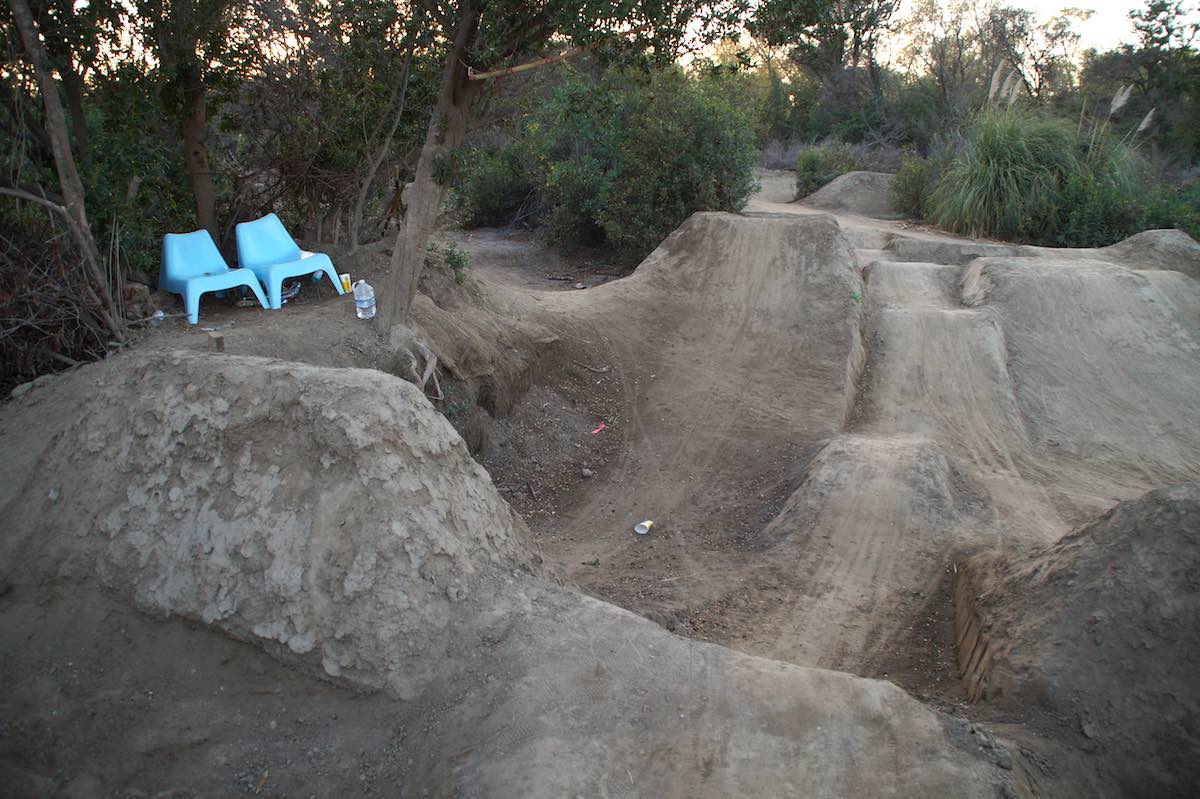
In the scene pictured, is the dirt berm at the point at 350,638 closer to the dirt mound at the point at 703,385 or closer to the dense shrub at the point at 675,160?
the dirt mound at the point at 703,385

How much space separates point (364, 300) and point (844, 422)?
4827 mm

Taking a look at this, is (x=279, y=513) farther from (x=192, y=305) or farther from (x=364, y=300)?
(x=192, y=305)

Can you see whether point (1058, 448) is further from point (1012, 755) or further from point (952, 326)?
point (1012, 755)

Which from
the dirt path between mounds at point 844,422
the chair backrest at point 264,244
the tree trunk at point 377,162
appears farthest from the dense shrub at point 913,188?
the chair backrest at point 264,244

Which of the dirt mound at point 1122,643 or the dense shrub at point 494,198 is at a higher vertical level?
the dense shrub at point 494,198

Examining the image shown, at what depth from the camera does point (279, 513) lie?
3471 mm

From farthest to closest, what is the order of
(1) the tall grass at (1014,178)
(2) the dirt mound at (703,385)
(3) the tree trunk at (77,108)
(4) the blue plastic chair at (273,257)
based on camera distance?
(1) the tall grass at (1014,178) → (4) the blue plastic chair at (273,257) → (3) the tree trunk at (77,108) → (2) the dirt mound at (703,385)

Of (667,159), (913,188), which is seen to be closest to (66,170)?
(667,159)

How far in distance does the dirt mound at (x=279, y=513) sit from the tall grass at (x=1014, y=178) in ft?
41.1

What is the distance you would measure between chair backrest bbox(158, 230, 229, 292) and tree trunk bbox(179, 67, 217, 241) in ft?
1.80

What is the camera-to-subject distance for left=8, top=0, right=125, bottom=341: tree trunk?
221 inches

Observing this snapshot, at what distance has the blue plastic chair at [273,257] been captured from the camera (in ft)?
23.0

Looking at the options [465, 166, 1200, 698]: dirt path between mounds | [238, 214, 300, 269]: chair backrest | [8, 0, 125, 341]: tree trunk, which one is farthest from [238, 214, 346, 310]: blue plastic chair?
[465, 166, 1200, 698]: dirt path between mounds

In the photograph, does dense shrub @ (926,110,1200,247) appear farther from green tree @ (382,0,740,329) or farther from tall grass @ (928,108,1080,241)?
green tree @ (382,0,740,329)
